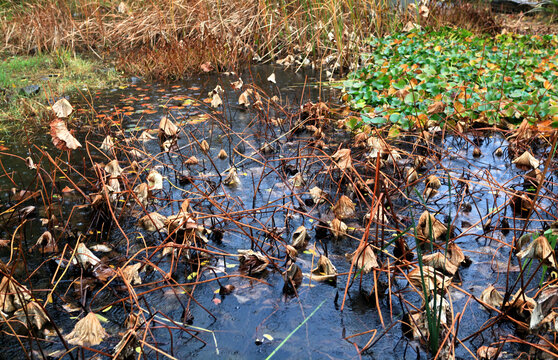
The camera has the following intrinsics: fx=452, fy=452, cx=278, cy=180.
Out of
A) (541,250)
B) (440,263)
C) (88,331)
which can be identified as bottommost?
(88,331)

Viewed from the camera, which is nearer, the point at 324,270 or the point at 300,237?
the point at 324,270

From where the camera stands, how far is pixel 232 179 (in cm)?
301

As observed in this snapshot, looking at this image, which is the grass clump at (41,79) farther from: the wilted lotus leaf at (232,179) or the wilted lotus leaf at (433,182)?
the wilted lotus leaf at (433,182)

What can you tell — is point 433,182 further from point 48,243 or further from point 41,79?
point 41,79

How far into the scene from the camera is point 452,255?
1904 millimetres

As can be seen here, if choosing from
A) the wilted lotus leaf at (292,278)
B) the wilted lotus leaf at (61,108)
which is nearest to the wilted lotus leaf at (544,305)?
the wilted lotus leaf at (292,278)

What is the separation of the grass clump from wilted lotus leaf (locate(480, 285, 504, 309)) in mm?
4084

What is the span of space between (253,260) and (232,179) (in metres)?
1.02

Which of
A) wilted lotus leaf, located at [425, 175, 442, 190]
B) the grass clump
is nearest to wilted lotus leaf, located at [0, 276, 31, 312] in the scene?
wilted lotus leaf, located at [425, 175, 442, 190]

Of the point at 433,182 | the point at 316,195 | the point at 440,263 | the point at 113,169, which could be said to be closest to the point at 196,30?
the point at 113,169

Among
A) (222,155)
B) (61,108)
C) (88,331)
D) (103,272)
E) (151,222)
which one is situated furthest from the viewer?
(222,155)

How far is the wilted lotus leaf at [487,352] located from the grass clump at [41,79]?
13.7ft

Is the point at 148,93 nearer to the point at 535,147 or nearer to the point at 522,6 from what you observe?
the point at 535,147

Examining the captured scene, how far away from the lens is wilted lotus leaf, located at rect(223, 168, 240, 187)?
2.96 meters
